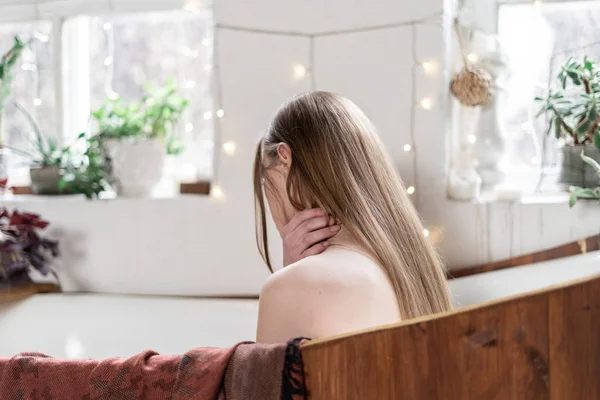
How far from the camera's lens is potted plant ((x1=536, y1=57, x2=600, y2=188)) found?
77.1 inches

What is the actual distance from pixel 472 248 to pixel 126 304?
114 cm

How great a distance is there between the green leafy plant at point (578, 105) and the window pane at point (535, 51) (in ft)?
0.77

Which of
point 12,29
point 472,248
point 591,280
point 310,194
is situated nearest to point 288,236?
point 310,194

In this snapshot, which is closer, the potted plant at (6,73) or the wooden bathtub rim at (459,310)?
the wooden bathtub rim at (459,310)

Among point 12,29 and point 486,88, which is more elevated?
point 12,29

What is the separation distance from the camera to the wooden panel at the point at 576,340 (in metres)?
0.82

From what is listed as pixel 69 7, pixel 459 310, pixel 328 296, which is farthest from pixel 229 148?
pixel 459 310

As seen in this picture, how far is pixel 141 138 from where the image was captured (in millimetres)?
Answer: 2479

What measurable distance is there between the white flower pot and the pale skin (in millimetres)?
1460

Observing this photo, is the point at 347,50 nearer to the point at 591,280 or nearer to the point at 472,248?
the point at 472,248

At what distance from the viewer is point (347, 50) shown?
2221 mm

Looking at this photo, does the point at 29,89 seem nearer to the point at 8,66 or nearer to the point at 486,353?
the point at 8,66

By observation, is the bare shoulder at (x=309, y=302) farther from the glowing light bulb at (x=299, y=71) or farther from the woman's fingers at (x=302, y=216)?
the glowing light bulb at (x=299, y=71)

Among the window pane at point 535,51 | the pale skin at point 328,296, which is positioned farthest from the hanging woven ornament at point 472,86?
the pale skin at point 328,296
